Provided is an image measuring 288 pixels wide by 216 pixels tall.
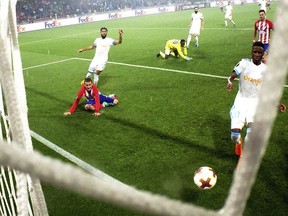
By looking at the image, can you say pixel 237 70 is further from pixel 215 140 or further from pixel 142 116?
pixel 142 116

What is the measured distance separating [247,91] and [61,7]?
44840 mm

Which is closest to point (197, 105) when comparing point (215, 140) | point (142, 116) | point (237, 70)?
point (142, 116)

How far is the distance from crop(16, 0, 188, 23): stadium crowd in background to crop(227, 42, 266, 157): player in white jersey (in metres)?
37.5

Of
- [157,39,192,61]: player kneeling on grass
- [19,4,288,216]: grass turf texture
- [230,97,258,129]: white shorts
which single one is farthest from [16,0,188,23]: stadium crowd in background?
[230,97,258,129]: white shorts

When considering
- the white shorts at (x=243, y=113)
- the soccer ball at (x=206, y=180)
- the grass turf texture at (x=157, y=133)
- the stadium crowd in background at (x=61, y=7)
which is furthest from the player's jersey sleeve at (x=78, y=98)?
the stadium crowd in background at (x=61, y=7)

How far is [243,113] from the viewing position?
441cm

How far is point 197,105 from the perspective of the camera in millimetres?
7043

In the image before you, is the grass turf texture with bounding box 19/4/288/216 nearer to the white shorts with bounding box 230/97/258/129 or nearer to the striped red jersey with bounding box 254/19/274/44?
the white shorts with bounding box 230/97/258/129

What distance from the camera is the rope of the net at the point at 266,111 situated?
67cm

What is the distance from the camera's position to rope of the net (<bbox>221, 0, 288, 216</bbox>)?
2.19ft

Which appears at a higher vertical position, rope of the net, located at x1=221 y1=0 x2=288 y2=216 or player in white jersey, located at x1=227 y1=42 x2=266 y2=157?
rope of the net, located at x1=221 y1=0 x2=288 y2=216

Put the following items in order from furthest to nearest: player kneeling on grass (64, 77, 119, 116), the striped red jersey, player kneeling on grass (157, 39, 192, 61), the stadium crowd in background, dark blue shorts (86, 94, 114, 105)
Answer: the stadium crowd in background
player kneeling on grass (157, 39, 192, 61)
the striped red jersey
dark blue shorts (86, 94, 114, 105)
player kneeling on grass (64, 77, 119, 116)

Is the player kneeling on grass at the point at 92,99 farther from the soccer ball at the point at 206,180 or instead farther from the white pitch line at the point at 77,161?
the soccer ball at the point at 206,180

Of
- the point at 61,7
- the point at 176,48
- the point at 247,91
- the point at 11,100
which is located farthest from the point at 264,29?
the point at 61,7
